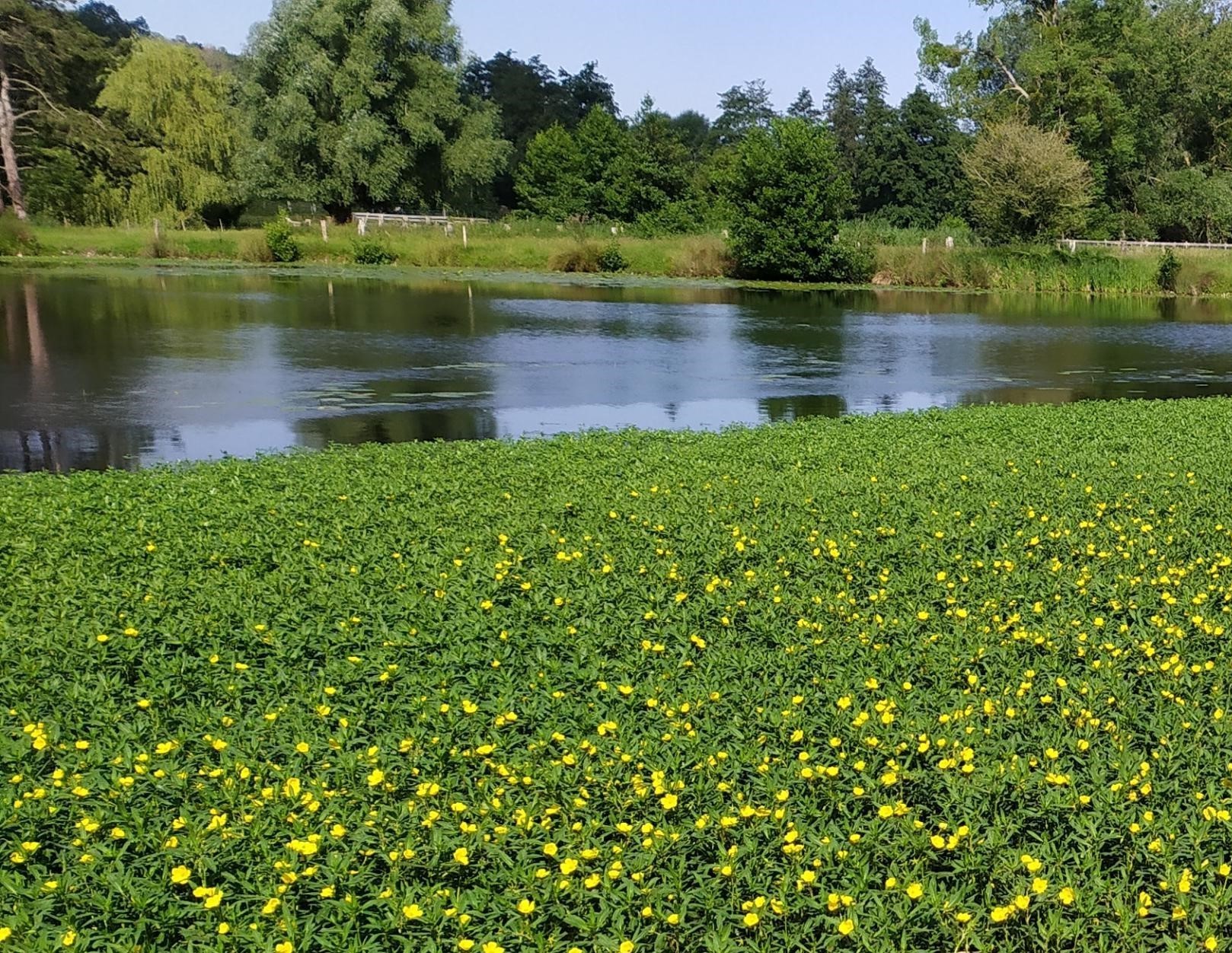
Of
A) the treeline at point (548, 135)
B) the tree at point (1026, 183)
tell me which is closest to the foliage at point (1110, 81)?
the treeline at point (548, 135)

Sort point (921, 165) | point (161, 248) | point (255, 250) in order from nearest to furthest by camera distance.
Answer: point (161, 248)
point (255, 250)
point (921, 165)

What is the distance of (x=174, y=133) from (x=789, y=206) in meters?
27.9

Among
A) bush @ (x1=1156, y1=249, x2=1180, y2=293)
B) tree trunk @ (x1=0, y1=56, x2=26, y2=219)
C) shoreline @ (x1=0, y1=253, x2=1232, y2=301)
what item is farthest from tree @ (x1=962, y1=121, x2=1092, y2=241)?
tree trunk @ (x1=0, y1=56, x2=26, y2=219)

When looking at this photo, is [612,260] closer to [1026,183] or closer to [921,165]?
[1026,183]

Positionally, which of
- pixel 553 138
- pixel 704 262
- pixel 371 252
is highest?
pixel 553 138

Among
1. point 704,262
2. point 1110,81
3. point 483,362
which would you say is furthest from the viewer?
point 1110,81

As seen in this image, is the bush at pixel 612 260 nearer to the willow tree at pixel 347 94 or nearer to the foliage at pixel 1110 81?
the willow tree at pixel 347 94

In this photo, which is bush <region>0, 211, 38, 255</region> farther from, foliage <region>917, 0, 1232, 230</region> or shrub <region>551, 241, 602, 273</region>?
foliage <region>917, 0, 1232, 230</region>

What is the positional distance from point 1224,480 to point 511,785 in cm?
777

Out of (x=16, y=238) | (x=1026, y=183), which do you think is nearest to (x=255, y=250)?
(x=16, y=238)

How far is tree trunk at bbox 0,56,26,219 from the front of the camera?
52.5 meters

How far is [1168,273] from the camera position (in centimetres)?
4612

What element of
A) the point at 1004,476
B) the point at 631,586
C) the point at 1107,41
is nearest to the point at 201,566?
the point at 631,586

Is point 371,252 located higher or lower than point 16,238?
lower
